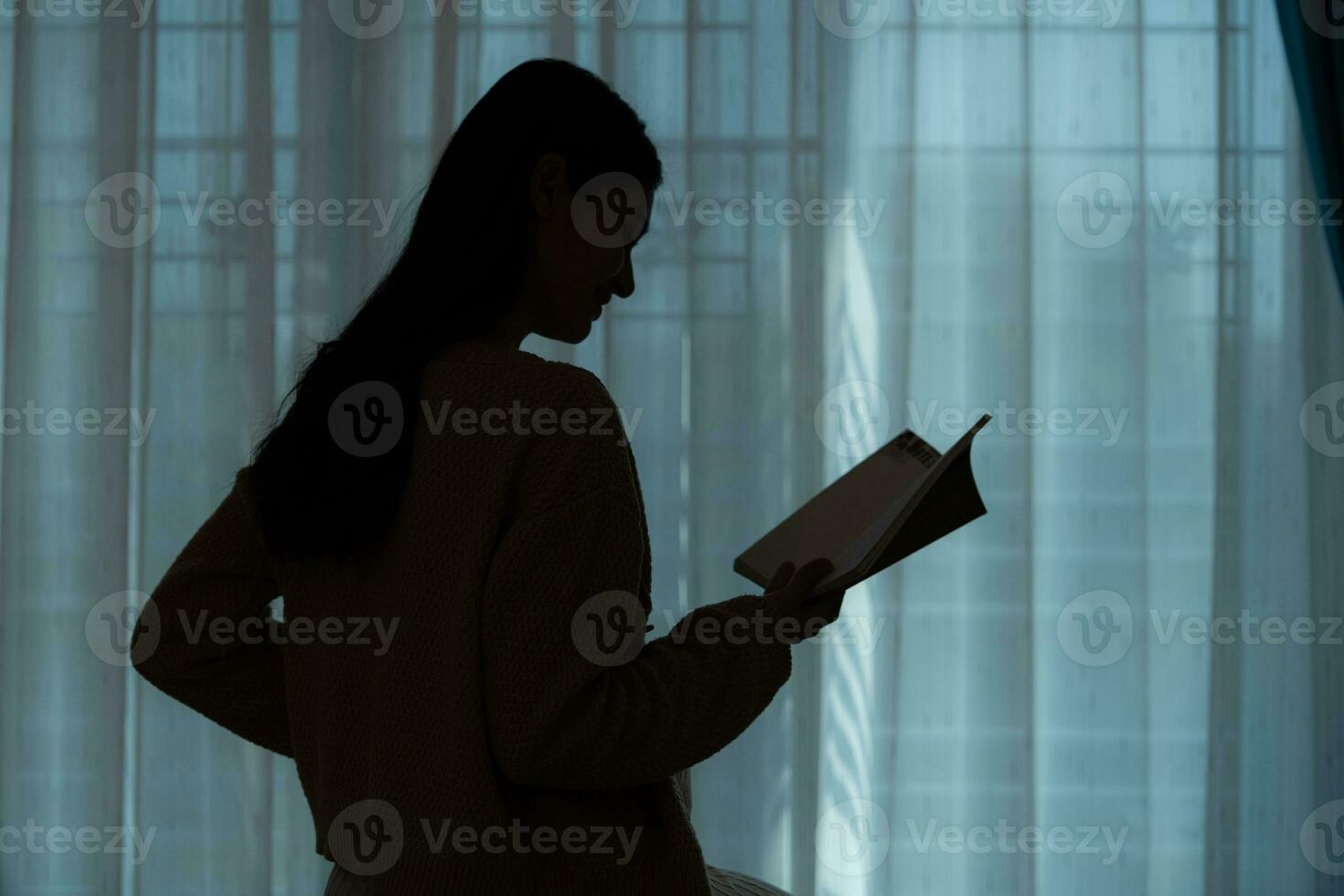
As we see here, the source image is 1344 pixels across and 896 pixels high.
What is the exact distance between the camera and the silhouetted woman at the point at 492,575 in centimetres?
64

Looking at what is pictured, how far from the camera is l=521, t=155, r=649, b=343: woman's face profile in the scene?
732 mm

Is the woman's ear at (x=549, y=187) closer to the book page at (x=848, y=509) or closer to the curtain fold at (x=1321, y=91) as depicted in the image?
the book page at (x=848, y=509)

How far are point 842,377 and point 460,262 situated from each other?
1431mm

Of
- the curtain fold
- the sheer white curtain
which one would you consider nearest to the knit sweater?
the sheer white curtain

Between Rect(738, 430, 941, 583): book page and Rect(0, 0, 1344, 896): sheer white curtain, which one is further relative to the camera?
Rect(0, 0, 1344, 896): sheer white curtain

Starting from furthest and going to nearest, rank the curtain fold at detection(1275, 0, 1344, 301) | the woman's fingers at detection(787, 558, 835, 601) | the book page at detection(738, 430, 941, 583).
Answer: the curtain fold at detection(1275, 0, 1344, 301) → the book page at detection(738, 430, 941, 583) → the woman's fingers at detection(787, 558, 835, 601)

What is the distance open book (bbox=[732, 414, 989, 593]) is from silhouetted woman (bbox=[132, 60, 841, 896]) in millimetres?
45

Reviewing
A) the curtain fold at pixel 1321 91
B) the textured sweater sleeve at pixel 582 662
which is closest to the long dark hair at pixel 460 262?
the textured sweater sleeve at pixel 582 662

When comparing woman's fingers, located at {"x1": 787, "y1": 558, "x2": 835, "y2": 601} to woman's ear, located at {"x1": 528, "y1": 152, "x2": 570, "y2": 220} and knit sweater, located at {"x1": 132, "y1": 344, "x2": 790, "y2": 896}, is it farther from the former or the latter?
woman's ear, located at {"x1": 528, "y1": 152, "x2": 570, "y2": 220}

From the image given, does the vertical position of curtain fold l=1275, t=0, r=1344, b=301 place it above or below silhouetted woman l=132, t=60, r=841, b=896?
above

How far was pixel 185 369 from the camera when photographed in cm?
212

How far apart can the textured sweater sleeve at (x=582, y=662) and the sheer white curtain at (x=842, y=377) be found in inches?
55.3

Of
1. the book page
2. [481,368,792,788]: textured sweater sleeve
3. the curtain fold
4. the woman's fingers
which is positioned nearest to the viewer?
[481,368,792,788]: textured sweater sleeve

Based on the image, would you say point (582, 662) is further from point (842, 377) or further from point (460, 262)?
point (842, 377)
